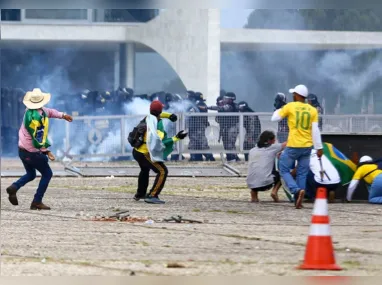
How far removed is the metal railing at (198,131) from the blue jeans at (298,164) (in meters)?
10.1

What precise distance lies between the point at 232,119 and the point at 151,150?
9.97 m

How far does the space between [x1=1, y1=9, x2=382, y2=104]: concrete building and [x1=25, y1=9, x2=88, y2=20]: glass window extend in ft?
0.11

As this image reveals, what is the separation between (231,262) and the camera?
1130 centimetres

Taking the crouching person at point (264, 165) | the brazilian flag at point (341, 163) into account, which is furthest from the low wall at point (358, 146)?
the crouching person at point (264, 165)

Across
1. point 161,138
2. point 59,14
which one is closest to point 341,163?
point 161,138

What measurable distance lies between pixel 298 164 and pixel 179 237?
4227 mm

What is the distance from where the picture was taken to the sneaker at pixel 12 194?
17656 millimetres

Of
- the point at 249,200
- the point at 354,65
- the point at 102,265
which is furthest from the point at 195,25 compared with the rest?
the point at 102,265

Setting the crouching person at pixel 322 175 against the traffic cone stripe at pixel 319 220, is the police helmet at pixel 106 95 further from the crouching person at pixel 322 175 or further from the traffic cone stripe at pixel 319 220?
the traffic cone stripe at pixel 319 220

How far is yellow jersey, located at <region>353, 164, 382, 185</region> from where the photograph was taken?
18.1 metres

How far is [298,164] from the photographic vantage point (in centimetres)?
1739

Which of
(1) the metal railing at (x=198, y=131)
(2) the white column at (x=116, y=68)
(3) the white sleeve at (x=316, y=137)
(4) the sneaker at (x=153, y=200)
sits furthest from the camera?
(2) the white column at (x=116, y=68)

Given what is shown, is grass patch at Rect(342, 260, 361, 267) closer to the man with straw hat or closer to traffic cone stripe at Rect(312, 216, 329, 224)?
traffic cone stripe at Rect(312, 216, 329, 224)

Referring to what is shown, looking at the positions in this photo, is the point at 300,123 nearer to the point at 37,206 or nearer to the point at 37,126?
the point at 37,126
